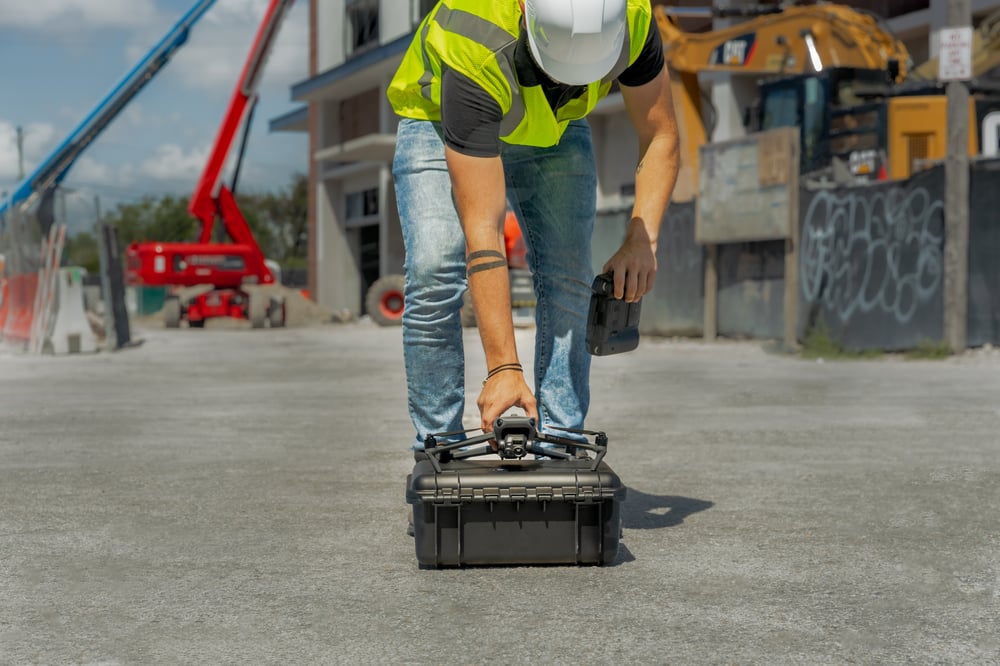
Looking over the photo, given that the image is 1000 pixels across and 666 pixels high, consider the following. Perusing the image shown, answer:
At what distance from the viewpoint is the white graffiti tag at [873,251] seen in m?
11.8

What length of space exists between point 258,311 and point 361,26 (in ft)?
40.3

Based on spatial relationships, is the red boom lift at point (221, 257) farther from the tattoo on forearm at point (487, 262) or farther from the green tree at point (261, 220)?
the green tree at point (261, 220)

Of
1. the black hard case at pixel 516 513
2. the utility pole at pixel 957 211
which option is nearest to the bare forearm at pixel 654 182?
the black hard case at pixel 516 513

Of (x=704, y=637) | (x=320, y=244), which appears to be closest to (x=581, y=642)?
(x=704, y=637)

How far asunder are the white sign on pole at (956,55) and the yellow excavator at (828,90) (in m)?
0.95

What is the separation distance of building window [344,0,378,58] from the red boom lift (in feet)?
20.9

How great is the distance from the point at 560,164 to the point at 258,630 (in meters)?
1.67

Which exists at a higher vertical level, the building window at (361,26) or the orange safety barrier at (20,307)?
the building window at (361,26)

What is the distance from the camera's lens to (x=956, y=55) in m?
11.3

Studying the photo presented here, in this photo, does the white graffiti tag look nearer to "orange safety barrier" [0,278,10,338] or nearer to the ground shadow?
the ground shadow

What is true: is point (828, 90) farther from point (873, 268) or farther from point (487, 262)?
point (487, 262)

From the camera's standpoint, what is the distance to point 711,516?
372 centimetres

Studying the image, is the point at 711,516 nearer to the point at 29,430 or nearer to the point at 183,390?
the point at 29,430

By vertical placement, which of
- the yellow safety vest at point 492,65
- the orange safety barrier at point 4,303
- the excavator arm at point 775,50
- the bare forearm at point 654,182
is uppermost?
the excavator arm at point 775,50
